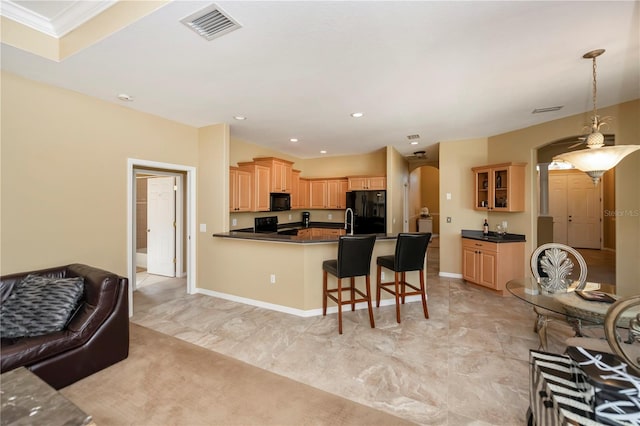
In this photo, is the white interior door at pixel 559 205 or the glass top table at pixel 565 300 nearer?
the glass top table at pixel 565 300

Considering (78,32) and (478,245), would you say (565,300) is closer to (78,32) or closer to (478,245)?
(478,245)

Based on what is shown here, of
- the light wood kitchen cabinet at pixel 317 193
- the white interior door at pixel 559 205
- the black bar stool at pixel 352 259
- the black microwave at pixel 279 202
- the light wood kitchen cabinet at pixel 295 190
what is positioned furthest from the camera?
the white interior door at pixel 559 205

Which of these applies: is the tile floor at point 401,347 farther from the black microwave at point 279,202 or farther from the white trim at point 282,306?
the black microwave at point 279,202

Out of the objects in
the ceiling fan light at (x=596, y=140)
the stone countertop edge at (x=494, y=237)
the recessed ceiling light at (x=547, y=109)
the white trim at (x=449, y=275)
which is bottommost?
the white trim at (x=449, y=275)

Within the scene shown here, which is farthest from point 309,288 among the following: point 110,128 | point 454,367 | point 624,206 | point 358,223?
point 624,206

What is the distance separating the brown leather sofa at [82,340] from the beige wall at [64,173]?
367 mm

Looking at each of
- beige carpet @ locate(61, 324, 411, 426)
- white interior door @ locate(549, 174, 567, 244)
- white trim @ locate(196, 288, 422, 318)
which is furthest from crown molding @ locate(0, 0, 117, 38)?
white interior door @ locate(549, 174, 567, 244)

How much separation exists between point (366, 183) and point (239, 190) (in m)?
2.71

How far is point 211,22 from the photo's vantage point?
1777mm

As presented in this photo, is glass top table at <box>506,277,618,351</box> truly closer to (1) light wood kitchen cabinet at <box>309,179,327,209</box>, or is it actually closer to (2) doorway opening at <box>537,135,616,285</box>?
(1) light wood kitchen cabinet at <box>309,179,327,209</box>

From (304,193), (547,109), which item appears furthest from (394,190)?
(547,109)

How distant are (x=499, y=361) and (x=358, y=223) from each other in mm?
3649

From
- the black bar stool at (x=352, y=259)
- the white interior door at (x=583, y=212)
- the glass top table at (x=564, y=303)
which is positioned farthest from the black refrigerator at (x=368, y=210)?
the white interior door at (x=583, y=212)

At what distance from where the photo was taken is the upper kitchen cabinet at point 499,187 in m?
4.25
